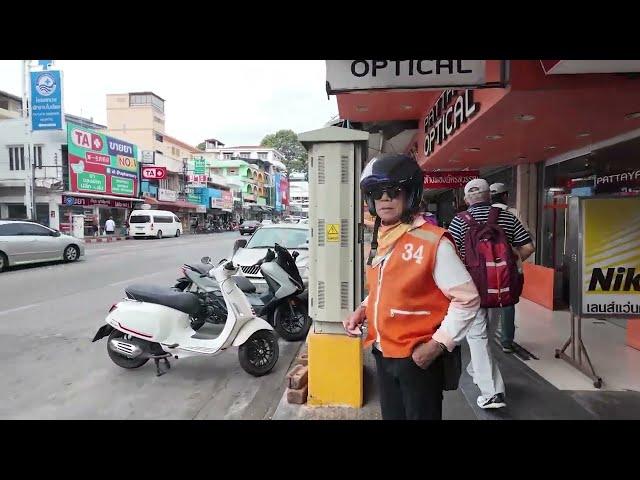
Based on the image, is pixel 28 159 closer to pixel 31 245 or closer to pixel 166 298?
pixel 31 245

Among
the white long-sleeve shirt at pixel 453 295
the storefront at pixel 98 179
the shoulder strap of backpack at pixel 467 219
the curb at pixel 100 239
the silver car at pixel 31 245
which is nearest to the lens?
the white long-sleeve shirt at pixel 453 295

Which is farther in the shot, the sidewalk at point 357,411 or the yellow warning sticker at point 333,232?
the yellow warning sticker at point 333,232

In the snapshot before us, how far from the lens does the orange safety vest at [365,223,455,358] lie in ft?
5.89

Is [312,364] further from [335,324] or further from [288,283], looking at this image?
[288,283]

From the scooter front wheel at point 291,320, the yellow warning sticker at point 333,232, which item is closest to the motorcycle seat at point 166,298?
the scooter front wheel at point 291,320

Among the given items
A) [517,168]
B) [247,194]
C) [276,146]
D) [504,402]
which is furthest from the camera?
[276,146]

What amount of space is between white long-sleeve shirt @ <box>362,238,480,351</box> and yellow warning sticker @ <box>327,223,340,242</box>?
5.14 feet

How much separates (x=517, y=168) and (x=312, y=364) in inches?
275

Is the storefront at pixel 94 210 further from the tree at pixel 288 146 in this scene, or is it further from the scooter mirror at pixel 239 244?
the tree at pixel 288 146

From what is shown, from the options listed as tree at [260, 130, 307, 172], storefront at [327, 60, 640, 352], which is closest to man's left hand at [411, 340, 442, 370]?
storefront at [327, 60, 640, 352]

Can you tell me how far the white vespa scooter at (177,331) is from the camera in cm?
424

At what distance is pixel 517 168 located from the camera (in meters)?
8.66

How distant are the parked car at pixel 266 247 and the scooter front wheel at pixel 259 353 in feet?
5.04

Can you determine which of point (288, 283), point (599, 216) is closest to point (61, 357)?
point (288, 283)
